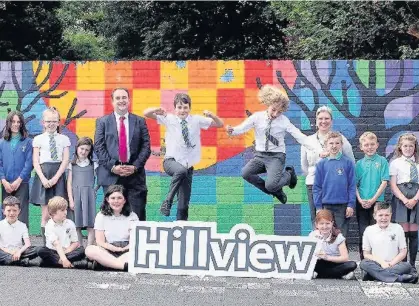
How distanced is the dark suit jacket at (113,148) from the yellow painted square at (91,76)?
233 cm

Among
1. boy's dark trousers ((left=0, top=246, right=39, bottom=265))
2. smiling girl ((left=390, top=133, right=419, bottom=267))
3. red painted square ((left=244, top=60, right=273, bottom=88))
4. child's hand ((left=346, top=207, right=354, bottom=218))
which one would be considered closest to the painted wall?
red painted square ((left=244, top=60, right=273, bottom=88))

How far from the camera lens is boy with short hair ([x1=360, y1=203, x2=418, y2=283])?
9367mm

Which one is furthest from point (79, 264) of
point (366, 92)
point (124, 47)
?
point (124, 47)

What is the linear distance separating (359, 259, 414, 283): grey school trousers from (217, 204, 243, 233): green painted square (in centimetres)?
297

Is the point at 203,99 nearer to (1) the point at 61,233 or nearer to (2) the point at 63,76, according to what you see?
(2) the point at 63,76

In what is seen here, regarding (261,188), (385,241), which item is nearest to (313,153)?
(261,188)

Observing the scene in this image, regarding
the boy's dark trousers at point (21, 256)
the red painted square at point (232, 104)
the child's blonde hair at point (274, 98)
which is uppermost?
the red painted square at point (232, 104)

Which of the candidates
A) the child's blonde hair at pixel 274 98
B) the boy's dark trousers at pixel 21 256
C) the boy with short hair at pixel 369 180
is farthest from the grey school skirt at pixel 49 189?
the boy with short hair at pixel 369 180

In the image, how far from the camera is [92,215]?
35.2 ft

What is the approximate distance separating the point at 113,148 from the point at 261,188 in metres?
1.64

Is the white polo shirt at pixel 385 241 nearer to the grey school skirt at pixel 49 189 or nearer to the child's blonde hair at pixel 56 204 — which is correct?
the child's blonde hair at pixel 56 204

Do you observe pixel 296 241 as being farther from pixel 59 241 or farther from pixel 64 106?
pixel 64 106

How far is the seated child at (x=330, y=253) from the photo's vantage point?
9578mm

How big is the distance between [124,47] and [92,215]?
2617 centimetres
